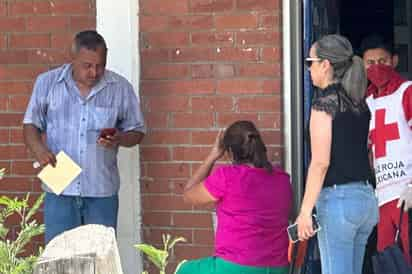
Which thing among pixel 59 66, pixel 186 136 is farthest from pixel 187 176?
pixel 59 66

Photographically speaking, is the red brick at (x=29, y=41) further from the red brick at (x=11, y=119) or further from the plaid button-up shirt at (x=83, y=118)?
the plaid button-up shirt at (x=83, y=118)

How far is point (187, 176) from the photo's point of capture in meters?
5.98

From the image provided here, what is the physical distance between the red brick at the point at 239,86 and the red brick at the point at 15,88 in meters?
1.20

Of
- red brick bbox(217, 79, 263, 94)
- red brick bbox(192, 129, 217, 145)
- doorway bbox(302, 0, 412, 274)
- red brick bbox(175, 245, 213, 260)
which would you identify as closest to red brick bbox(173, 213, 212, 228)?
red brick bbox(175, 245, 213, 260)

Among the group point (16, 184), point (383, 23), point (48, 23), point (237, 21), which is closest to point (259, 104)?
point (237, 21)

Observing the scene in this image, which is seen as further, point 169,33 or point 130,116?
point 169,33

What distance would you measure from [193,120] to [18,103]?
43.6 inches

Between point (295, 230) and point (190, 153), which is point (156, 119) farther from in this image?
point (295, 230)

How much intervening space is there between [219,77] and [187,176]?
611mm

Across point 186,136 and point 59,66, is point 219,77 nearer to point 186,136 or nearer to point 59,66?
point 186,136

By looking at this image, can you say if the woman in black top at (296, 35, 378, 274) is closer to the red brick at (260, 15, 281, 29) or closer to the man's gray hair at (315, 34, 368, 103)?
the man's gray hair at (315, 34, 368, 103)

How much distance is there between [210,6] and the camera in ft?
19.4

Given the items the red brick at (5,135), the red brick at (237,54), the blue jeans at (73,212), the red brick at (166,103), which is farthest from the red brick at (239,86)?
the red brick at (5,135)

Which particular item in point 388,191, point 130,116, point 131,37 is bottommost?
point 388,191
